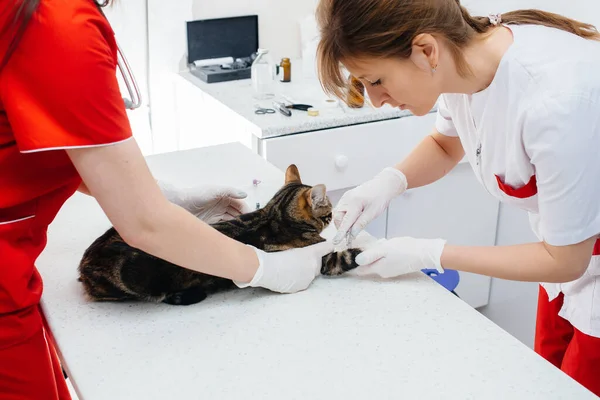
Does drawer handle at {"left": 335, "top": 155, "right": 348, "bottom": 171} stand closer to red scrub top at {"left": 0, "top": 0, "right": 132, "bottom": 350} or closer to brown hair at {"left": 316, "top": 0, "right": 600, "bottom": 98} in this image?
brown hair at {"left": 316, "top": 0, "right": 600, "bottom": 98}

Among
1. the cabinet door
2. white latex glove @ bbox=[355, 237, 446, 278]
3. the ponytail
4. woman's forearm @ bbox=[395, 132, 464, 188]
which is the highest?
the ponytail

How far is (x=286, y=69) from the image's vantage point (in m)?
2.78

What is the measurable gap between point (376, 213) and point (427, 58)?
489 mm

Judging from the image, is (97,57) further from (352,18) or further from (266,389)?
(266,389)

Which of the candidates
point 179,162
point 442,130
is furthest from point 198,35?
point 442,130

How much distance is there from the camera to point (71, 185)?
112 centimetres

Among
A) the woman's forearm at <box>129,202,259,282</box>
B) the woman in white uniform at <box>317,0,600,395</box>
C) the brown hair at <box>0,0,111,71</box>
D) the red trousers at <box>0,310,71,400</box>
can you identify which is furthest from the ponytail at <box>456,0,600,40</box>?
the red trousers at <box>0,310,71,400</box>

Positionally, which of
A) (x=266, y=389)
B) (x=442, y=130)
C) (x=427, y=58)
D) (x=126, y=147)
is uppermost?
(x=427, y=58)

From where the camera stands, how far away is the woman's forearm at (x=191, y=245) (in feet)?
3.51

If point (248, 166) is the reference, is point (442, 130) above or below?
above

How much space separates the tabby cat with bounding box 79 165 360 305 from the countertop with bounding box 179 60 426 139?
85cm

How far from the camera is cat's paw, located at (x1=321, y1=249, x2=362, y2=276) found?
54.0 inches

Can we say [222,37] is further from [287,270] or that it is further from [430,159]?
[287,270]

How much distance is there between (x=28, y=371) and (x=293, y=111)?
1.49 m
